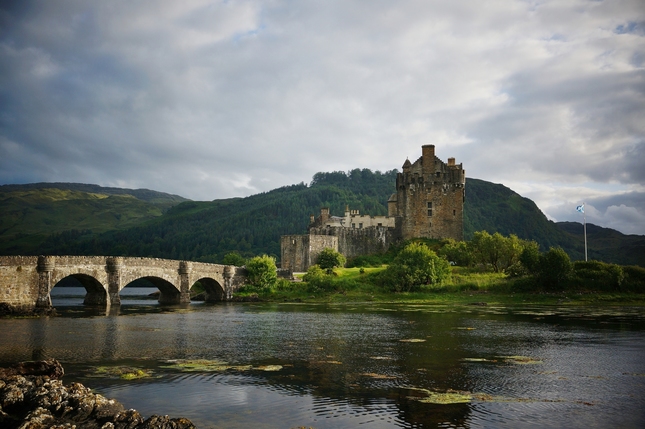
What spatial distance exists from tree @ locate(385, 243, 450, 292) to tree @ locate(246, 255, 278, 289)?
14030mm

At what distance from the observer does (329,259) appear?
248 ft

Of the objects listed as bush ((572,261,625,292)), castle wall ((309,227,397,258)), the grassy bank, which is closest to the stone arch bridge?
the grassy bank

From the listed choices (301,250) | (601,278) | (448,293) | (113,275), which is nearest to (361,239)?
(301,250)

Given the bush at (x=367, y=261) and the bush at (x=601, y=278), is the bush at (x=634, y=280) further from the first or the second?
the bush at (x=367, y=261)

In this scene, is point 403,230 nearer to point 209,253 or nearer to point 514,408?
point 514,408

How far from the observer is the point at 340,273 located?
70.0m

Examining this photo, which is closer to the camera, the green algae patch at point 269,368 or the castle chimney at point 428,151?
the green algae patch at point 269,368

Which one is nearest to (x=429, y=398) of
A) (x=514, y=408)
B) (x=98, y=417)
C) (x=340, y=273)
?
(x=514, y=408)

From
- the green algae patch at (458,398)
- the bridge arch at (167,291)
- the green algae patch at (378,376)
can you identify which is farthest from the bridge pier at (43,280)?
the green algae patch at (458,398)

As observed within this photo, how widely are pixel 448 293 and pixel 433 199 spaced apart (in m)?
27.7

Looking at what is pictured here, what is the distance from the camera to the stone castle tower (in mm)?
85562

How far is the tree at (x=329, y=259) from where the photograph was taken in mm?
75312

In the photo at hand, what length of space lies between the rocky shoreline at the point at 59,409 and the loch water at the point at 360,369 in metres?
1.67

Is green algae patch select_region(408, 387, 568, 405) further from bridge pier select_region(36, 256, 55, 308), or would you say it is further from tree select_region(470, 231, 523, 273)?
tree select_region(470, 231, 523, 273)
